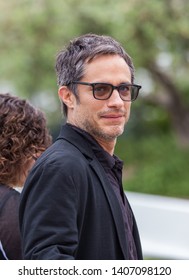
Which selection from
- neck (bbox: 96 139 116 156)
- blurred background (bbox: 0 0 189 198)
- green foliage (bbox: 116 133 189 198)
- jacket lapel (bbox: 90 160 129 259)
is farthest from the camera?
green foliage (bbox: 116 133 189 198)

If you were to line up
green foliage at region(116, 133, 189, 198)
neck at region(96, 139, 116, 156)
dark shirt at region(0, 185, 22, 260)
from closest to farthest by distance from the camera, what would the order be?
neck at region(96, 139, 116, 156)
dark shirt at region(0, 185, 22, 260)
green foliage at region(116, 133, 189, 198)

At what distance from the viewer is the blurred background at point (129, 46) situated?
33.1 ft

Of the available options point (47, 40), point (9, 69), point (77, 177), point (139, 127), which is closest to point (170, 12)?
point (47, 40)

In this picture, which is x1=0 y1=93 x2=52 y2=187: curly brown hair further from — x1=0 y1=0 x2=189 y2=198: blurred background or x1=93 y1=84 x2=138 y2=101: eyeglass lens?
x1=0 y1=0 x2=189 y2=198: blurred background

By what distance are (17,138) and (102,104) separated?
0.68 metres

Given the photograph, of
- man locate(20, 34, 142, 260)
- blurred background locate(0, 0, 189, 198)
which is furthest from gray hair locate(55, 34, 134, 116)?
blurred background locate(0, 0, 189, 198)

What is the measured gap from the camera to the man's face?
1.93 meters

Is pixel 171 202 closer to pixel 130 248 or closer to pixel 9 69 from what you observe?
pixel 9 69

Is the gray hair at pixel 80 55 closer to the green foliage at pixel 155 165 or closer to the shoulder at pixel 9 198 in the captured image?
the shoulder at pixel 9 198

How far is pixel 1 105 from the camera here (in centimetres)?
255

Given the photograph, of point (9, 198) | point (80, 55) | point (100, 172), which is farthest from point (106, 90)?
point (9, 198)

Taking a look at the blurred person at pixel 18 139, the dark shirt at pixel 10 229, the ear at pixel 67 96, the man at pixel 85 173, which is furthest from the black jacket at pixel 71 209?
the blurred person at pixel 18 139

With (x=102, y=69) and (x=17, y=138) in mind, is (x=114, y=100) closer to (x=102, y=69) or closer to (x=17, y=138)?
(x=102, y=69)

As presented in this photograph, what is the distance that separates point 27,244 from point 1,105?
935 mm
